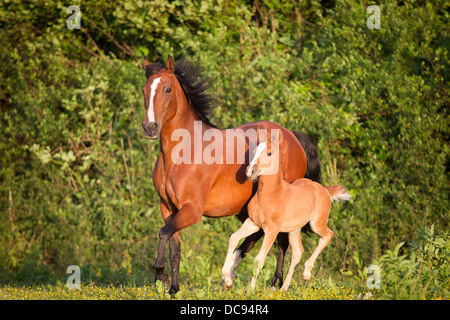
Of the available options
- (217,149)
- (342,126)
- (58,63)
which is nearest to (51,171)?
(58,63)

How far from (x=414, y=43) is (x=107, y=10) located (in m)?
6.54

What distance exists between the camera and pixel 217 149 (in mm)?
6461

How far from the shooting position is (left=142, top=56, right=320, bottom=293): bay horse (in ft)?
19.3

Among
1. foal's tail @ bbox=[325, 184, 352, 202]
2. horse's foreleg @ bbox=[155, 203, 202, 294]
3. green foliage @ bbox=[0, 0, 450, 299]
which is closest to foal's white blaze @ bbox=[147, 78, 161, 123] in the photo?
horse's foreleg @ bbox=[155, 203, 202, 294]

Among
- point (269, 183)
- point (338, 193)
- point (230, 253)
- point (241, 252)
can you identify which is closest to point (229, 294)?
point (230, 253)

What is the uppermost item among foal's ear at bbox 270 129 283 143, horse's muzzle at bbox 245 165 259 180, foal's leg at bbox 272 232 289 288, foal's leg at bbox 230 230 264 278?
foal's ear at bbox 270 129 283 143

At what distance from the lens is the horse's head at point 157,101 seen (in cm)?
568

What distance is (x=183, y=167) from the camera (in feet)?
20.0

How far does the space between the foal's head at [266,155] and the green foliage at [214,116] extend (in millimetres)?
4051

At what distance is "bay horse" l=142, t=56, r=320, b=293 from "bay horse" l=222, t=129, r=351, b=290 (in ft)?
1.13

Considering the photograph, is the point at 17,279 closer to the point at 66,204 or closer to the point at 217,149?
the point at 66,204

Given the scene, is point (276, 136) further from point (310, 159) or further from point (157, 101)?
point (310, 159)

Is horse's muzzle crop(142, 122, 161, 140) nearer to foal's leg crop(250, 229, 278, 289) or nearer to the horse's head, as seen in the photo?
the horse's head

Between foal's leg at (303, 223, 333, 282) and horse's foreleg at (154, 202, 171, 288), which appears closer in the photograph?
horse's foreleg at (154, 202, 171, 288)
